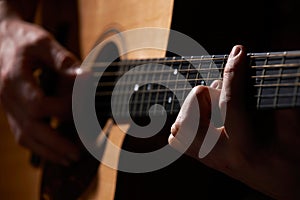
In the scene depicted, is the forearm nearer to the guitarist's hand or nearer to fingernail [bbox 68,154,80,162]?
fingernail [bbox 68,154,80,162]

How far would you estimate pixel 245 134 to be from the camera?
0.72 m

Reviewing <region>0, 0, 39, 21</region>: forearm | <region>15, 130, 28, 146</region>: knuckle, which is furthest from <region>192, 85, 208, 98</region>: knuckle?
<region>0, 0, 39, 21</region>: forearm

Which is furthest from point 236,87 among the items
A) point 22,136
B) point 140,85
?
point 22,136

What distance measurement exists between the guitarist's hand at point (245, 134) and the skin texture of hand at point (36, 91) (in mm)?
416

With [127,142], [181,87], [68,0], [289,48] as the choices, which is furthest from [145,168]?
[68,0]

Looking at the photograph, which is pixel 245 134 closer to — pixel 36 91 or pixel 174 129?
pixel 174 129

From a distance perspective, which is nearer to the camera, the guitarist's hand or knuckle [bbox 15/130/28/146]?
the guitarist's hand

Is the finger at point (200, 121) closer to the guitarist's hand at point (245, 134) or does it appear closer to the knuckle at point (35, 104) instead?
the guitarist's hand at point (245, 134)

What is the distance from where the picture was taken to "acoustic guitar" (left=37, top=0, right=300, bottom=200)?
70cm

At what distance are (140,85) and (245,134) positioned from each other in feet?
0.85

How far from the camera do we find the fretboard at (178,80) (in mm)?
679

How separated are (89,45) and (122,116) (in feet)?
0.82

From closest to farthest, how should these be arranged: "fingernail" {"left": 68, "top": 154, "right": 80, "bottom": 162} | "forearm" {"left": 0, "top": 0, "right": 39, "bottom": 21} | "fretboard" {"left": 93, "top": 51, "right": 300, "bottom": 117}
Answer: "fretboard" {"left": 93, "top": 51, "right": 300, "bottom": 117} → "fingernail" {"left": 68, "top": 154, "right": 80, "bottom": 162} → "forearm" {"left": 0, "top": 0, "right": 39, "bottom": 21}

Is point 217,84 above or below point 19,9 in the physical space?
below
